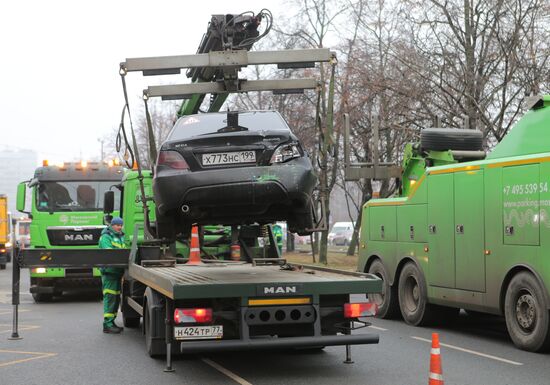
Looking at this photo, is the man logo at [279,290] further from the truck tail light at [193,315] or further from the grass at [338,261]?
the grass at [338,261]

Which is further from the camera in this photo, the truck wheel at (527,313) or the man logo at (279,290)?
the truck wheel at (527,313)

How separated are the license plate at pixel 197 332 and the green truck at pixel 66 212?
9.59m

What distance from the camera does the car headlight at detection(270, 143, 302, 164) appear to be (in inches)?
333

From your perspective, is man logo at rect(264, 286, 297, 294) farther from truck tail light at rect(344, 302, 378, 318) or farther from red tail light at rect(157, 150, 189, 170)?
red tail light at rect(157, 150, 189, 170)

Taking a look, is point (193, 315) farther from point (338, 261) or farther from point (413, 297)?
point (338, 261)

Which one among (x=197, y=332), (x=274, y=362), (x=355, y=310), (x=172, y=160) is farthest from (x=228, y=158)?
(x=274, y=362)

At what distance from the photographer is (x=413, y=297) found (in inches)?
522

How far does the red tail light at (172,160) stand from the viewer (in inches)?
334

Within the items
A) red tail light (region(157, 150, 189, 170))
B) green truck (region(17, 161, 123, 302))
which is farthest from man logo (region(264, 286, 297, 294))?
green truck (region(17, 161, 123, 302))

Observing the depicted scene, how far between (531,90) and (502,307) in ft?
34.5

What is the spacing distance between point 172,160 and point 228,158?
0.60 meters

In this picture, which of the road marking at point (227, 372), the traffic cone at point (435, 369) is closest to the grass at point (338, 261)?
the road marking at point (227, 372)

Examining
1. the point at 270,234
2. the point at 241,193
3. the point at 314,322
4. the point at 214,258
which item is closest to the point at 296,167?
the point at 241,193

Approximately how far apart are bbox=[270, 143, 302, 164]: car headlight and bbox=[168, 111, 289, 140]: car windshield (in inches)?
13.2
